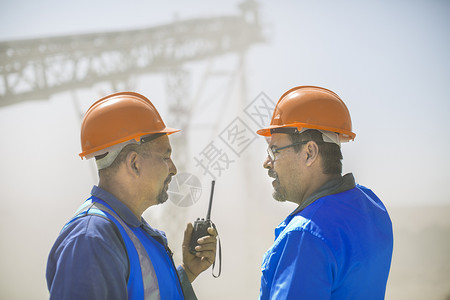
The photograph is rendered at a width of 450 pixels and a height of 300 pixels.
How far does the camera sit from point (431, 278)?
5.96 metres

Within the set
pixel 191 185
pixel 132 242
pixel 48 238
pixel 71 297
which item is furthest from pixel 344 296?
pixel 48 238

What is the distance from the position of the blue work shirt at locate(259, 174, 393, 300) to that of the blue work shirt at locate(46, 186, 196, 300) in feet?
2.02

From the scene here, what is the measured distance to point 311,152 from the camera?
188cm

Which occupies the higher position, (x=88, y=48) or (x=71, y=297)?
(x=88, y=48)

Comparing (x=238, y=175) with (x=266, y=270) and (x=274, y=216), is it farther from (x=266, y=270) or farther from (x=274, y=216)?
(x=266, y=270)

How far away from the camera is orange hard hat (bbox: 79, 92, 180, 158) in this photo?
5.82ft

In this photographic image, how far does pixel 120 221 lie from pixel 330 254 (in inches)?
35.2

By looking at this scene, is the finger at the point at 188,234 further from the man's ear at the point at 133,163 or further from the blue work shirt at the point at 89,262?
the blue work shirt at the point at 89,262

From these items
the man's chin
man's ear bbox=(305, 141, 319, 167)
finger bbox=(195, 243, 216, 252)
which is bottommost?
finger bbox=(195, 243, 216, 252)

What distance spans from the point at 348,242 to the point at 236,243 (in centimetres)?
531

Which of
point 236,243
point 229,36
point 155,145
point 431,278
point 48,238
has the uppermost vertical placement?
point 229,36

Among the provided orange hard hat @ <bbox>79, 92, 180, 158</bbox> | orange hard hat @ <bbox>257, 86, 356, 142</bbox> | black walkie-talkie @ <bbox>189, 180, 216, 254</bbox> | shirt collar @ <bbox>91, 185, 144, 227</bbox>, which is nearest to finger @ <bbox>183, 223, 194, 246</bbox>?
black walkie-talkie @ <bbox>189, 180, 216, 254</bbox>

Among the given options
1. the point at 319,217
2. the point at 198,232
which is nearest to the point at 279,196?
the point at 319,217

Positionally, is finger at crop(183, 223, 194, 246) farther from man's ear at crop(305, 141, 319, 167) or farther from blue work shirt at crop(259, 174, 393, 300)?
man's ear at crop(305, 141, 319, 167)
